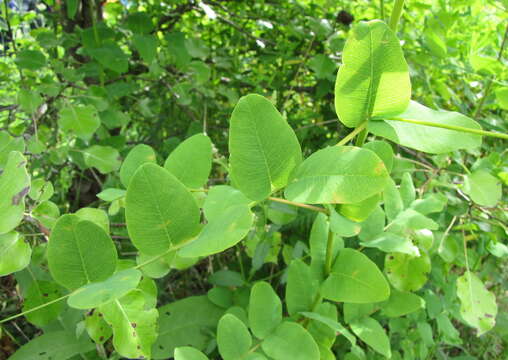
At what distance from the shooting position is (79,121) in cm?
81

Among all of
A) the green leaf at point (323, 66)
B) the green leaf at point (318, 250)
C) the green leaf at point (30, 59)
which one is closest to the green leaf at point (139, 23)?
the green leaf at point (30, 59)

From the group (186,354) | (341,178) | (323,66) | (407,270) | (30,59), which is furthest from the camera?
(323,66)

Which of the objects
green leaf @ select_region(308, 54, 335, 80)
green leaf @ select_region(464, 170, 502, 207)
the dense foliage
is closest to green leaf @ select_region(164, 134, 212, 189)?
the dense foliage

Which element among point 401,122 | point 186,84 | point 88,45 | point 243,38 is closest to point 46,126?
point 88,45

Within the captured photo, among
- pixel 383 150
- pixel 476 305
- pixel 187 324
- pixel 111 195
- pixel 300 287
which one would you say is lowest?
pixel 187 324

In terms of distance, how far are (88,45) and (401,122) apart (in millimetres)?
865

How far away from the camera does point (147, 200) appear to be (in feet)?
1.16

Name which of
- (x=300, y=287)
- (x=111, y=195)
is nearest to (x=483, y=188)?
(x=300, y=287)

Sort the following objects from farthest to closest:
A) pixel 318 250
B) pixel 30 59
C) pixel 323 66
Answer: pixel 323 66 → pixel 30 59 → pixel 318 250

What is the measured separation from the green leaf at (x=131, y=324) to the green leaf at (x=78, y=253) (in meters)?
0.05

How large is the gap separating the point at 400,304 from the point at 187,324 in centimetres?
40

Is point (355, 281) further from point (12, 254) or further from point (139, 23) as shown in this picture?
point (139, 23)

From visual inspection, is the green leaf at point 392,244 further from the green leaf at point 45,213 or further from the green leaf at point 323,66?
the green leaf at point 323,66

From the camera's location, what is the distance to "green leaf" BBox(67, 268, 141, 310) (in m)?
0.32
